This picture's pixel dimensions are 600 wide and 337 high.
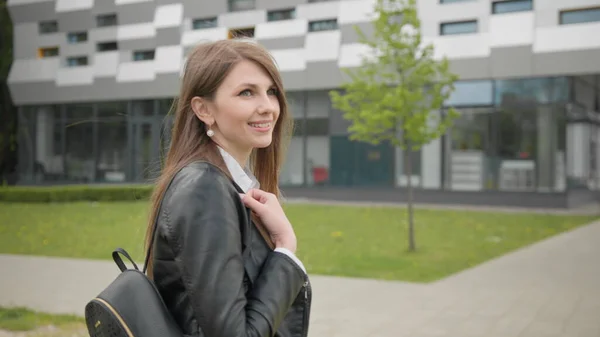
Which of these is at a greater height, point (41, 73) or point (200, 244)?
point (41, 73)

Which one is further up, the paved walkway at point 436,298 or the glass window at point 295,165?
the glass window at point 295,165

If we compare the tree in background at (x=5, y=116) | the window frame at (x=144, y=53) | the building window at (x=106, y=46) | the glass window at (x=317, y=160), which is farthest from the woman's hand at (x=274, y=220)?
A: the building window at (x=106, y=46)

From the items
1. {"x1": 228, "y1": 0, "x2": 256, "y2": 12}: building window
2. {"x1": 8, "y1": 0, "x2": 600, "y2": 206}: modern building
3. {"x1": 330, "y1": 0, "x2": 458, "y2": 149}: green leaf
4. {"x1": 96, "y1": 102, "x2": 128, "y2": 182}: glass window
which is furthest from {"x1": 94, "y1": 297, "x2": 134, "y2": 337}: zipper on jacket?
{"x1": 96, "y1": 102, "x2": 128, "y2": 182}: glass window

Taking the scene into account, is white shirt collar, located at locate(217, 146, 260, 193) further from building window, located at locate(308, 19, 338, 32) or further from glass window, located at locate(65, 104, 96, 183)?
glass window, located at locate(65, 104, 96, 183)

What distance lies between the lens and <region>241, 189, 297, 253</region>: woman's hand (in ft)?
5.73

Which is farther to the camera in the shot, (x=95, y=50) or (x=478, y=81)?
(x=95, y=50)

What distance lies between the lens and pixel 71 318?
20.1 ft

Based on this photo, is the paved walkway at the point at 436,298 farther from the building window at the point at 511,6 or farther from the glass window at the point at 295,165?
the glass window at the point at 295,165

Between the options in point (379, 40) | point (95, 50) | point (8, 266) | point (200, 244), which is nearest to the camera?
point (200, 244)

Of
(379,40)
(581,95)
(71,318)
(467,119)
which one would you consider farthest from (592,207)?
(71,318)

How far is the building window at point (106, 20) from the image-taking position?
28984mm

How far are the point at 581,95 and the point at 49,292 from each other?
67.3ft

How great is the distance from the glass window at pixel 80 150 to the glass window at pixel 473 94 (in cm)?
1761

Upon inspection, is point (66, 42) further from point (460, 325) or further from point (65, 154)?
point (460, 325)
